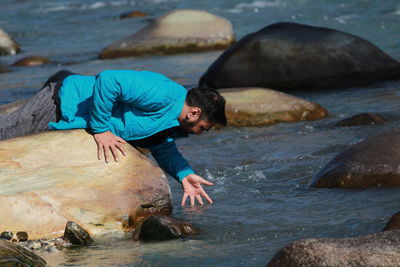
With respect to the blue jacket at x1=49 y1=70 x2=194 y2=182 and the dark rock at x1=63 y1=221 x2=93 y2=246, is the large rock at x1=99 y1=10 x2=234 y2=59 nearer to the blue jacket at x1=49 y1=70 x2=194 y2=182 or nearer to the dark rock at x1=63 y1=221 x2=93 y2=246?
the blue jacket at x1=49 y1=70 x2=194 y2=182

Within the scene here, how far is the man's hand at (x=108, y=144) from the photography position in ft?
19.1

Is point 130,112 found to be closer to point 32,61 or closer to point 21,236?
point 21,236

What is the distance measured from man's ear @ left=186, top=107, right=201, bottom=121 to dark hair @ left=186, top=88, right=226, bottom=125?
0.06 ft

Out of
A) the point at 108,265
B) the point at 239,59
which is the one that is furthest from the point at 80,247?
the point at 239,59

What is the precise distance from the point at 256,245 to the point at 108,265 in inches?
34.7

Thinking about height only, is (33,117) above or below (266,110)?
above

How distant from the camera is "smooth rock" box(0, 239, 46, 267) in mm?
4523

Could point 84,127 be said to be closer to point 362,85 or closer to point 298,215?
point 298,215

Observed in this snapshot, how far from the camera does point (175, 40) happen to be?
17219 mm

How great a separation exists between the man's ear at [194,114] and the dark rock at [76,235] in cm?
96

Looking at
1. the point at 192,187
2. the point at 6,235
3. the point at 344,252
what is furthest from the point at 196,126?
the point at 344,252

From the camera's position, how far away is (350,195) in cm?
635

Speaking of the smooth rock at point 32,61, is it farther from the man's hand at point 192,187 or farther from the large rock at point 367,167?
the man's hand at point 192,187

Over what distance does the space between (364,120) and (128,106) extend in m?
3.96
